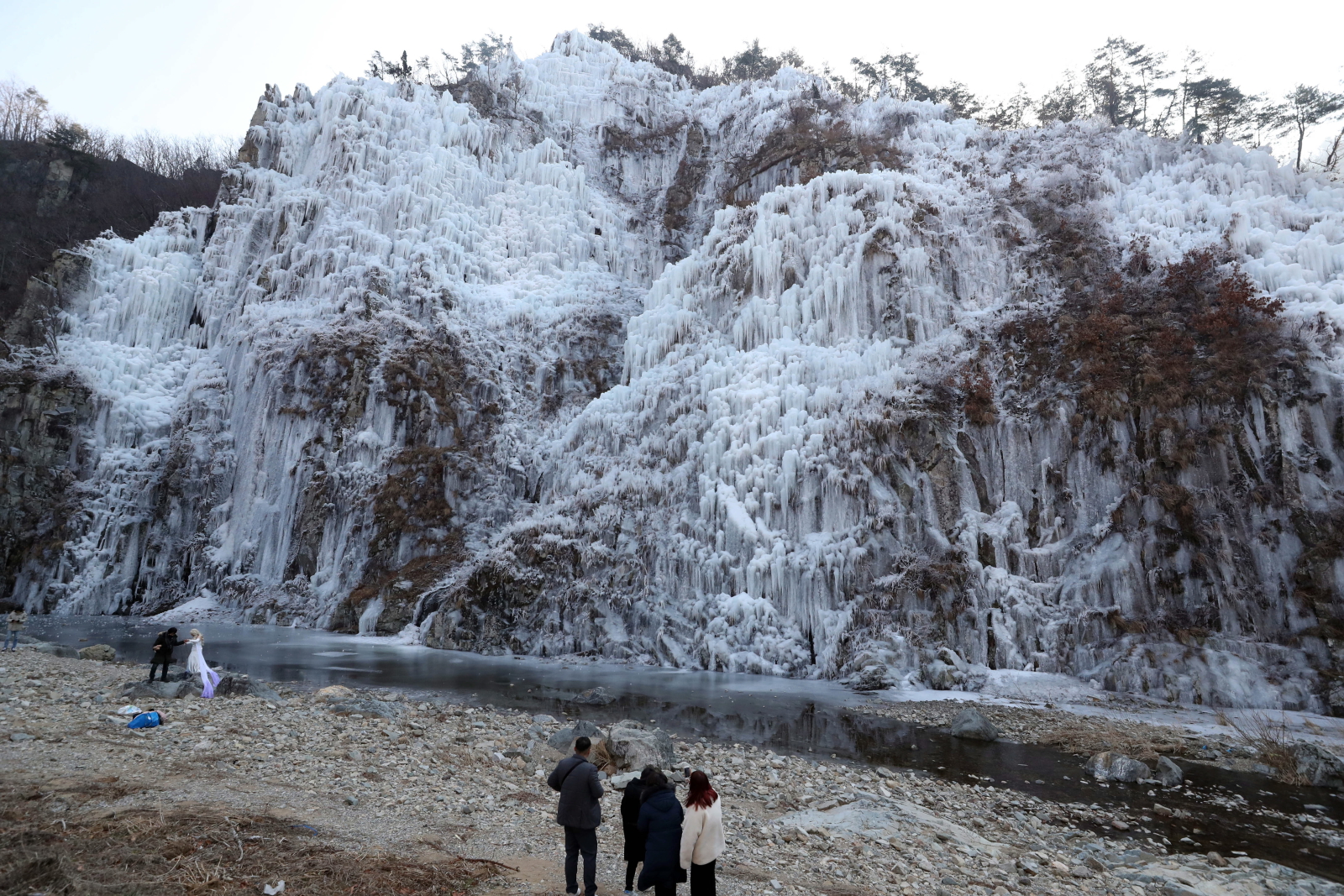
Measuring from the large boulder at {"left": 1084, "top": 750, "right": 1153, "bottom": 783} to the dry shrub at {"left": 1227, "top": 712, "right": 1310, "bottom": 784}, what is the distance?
218 cm

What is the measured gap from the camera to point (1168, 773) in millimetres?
10820

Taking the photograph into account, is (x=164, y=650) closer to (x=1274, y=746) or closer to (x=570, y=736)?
(x=570, y=736)

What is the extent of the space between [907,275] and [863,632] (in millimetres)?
13804

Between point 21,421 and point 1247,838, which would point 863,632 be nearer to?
point 1247,838

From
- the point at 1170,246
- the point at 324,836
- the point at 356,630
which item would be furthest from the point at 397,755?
the point at 1170,246

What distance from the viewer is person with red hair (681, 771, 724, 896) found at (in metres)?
4.93

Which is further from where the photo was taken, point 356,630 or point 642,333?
point 642,333

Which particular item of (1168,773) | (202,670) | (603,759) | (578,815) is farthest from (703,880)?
(202,670)

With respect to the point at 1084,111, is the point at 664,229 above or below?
below

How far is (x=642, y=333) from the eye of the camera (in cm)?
3095

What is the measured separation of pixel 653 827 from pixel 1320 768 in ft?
39.0

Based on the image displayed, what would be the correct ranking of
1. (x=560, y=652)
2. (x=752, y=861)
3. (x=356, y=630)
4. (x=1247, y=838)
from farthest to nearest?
1. (x=356, y=630)
2. (x=560, y=652)
3. (x=1247, y=838)
4. (x=752, y=861)

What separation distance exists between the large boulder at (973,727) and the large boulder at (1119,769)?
6.98ft

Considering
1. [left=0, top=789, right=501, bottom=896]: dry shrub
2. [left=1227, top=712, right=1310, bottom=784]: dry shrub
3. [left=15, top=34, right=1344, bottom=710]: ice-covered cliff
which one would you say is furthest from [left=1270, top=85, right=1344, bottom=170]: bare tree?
[left=0, top=789, right=501, bottom=896]: dry shrub
